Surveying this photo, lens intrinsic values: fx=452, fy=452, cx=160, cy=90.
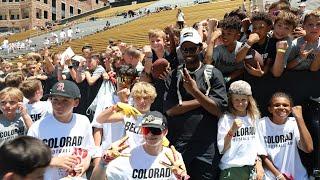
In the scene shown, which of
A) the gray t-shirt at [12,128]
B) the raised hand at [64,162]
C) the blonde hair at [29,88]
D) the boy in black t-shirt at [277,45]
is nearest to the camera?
the raised hand at [64,162]

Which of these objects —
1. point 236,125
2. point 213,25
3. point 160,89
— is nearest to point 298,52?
point 213,25

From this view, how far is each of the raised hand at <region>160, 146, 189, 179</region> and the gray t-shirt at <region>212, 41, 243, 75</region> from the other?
1317 millimetres

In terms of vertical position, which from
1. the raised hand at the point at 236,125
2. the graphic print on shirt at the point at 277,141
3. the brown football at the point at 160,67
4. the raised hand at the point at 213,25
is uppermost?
the raised hand at the point at 213,25

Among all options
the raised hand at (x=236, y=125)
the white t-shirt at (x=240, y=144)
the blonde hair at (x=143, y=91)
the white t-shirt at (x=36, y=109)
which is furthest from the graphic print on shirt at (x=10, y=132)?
the raised hand at (x=236, y=125)

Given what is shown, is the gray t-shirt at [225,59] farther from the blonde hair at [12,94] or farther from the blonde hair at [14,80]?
the blonde hair at [14,80]

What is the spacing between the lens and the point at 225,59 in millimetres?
4574

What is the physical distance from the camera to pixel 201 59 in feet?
14.7

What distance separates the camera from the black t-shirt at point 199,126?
4121 millimetres

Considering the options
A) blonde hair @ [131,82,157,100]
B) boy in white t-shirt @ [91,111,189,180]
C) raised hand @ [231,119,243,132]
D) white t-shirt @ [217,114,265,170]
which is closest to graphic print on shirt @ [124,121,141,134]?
blonde hair @ [131,82,157,100]

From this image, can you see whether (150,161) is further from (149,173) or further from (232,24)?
(232,24)

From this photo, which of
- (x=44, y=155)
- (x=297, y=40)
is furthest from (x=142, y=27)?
(x=44, y=155)

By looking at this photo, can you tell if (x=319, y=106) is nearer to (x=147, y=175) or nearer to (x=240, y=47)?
(x=240, y=47)

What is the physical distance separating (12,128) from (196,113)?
1.78 metres

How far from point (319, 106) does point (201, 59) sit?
1203 millimetres
